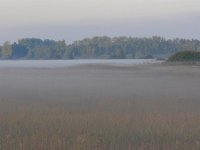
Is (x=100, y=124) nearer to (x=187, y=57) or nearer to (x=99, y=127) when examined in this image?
(x=99, y=127)

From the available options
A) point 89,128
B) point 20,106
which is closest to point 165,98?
point 20,106

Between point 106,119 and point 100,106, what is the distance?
4.93 m

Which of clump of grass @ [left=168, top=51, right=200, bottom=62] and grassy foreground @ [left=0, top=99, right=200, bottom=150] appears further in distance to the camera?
clump of grass @ [left=168, top=51, right=200, bottom=62]

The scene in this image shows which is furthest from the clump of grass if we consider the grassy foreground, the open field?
the grassy foreground

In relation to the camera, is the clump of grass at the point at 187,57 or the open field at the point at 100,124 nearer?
the open field at the point at 100,124

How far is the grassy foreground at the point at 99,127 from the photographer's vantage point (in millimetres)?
13234

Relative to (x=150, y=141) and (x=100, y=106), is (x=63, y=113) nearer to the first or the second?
(x=100, y=106)

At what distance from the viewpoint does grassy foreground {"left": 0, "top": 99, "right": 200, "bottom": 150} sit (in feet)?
43.4

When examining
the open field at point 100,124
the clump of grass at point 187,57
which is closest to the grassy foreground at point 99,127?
the open field at point 100,124

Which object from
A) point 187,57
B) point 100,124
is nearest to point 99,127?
point 100,124

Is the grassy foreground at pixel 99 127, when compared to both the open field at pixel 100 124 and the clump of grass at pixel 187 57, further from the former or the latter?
the clump of grass at pixel 187 57

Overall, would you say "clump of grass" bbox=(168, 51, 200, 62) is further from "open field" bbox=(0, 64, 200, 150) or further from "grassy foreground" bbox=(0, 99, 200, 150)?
"grassy foreground" bbox=(0, 99, 200, 150)

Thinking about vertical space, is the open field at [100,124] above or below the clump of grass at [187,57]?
above

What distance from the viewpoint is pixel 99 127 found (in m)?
15.6
